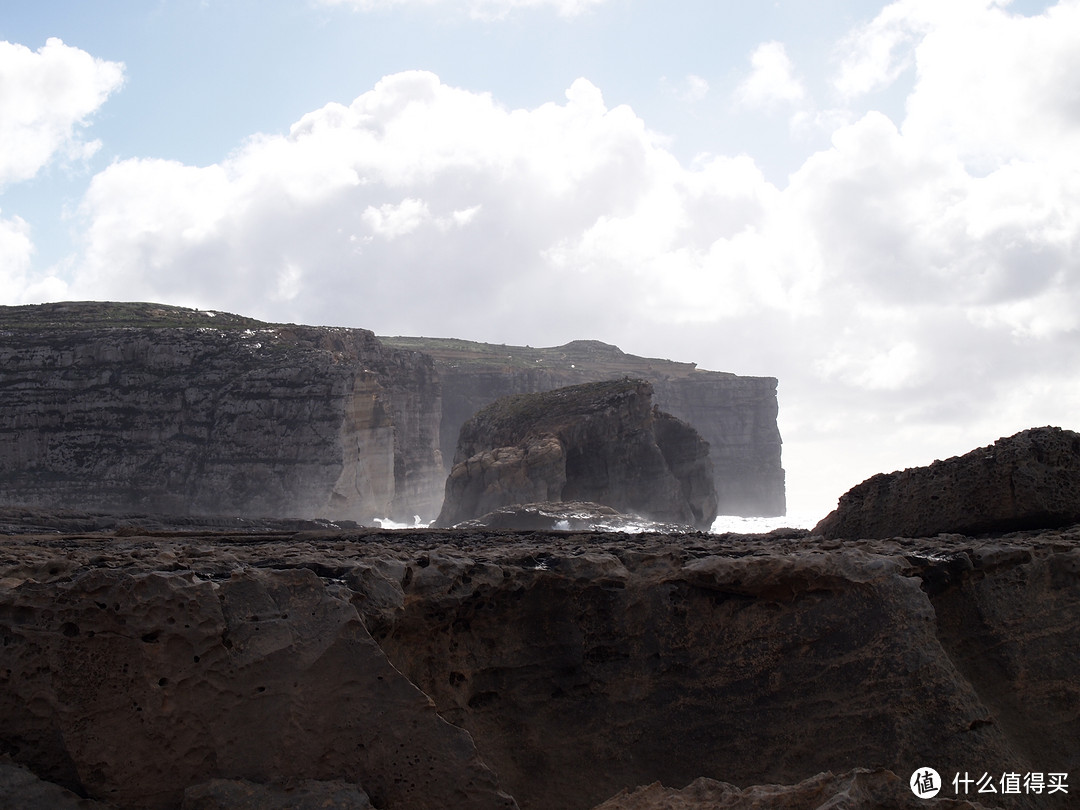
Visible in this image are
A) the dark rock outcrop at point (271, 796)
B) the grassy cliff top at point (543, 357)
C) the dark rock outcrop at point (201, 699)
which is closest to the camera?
the dark rock outcrop at point (271, 796)

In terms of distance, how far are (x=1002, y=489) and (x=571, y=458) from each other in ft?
95.0

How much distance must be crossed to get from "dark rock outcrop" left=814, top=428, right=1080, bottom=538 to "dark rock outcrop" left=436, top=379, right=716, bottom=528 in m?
23.9

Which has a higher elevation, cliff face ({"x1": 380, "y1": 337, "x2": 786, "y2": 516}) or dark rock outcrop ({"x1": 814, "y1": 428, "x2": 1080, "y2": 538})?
cliff face ({"x1": 380, "y1": 337, "x2": 786, "y2": 516})

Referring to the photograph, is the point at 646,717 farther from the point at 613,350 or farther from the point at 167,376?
the point at 613,350

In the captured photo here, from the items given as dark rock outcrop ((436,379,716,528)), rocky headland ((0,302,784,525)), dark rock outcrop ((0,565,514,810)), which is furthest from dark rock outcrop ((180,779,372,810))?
rocky headland ((0,302,784,525))

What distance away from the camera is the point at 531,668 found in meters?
6.77

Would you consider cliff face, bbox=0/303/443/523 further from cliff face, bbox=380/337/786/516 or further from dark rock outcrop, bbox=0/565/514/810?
cliff face, bbox=380/337/786/516

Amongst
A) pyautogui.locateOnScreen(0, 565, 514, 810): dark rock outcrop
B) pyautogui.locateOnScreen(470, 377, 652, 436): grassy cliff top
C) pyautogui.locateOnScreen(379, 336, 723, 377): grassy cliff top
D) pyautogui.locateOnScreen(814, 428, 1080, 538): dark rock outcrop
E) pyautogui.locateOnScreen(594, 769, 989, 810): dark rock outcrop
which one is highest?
pyautogui.locateOnScreen(379, 336, 723, 377): grassy cliff top

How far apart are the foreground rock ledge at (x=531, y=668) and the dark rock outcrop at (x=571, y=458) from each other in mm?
25661

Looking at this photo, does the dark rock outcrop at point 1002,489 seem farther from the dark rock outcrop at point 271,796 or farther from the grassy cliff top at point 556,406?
the grassy cliff top at point 556,406

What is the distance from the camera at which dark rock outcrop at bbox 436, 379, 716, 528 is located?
33562mm

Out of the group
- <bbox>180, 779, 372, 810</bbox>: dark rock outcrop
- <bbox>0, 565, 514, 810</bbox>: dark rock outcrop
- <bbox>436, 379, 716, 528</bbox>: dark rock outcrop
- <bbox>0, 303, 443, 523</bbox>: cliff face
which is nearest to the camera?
<bbox>180, 779, 372, 810</bbox>: dark rock outcrop

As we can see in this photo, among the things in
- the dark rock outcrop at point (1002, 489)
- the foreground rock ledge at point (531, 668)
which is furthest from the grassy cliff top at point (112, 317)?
the dark rock outcrop at point (1002, 489)

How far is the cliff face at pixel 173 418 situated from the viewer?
109ft
